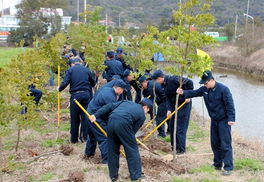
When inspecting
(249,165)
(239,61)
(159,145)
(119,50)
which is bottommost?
(239,61)

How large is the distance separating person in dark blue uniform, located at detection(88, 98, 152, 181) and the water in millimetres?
8078

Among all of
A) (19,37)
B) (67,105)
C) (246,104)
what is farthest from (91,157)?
(19,37)

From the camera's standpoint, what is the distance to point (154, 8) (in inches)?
4114

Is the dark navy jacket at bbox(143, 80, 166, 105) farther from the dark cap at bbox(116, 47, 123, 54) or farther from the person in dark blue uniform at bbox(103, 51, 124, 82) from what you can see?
the dark cap at bbox(116, 47, 123, 54)

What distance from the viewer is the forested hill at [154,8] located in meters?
94.9

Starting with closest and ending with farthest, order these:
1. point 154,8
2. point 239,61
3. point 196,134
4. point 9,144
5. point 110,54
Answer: point 9,144 → point 196,134 → point 110,54 → point 239,61 → point 154,8

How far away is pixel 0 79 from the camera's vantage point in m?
6.31

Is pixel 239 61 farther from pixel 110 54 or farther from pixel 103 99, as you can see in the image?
pixel 103 99

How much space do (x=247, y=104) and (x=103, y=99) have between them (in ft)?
50.2

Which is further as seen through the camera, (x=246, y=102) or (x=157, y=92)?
(x=246, y=102)

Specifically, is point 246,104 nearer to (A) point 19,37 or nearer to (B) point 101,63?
(B) point 101,63

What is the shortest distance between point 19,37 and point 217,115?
47545 millimetres

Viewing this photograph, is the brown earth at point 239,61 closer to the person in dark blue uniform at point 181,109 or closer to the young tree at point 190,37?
the person in dark blue uniform at point 181,109

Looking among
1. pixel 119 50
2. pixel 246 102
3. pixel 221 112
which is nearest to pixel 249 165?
pixel 221 112
